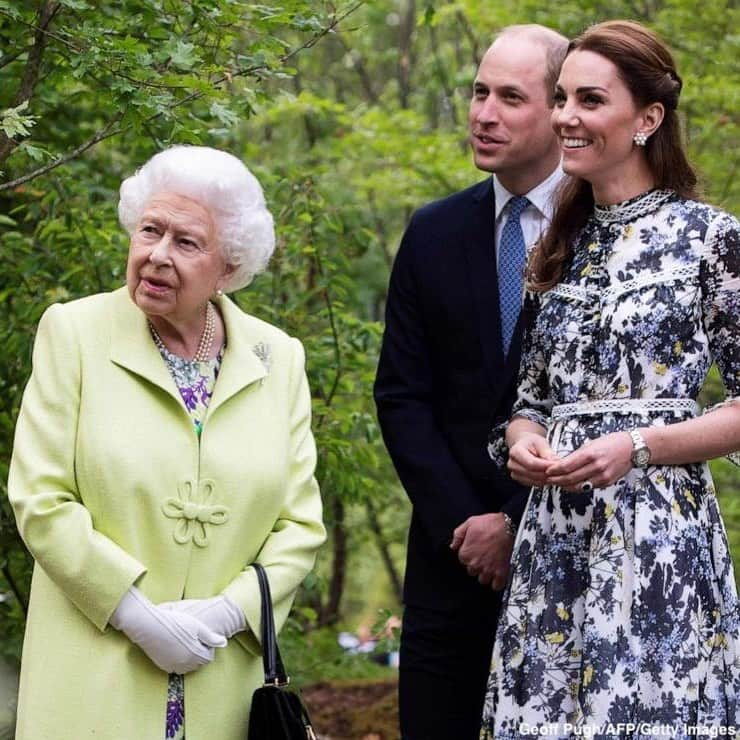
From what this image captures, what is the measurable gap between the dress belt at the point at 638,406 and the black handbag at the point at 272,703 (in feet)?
3.01

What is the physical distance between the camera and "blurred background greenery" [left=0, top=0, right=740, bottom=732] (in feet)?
14.2

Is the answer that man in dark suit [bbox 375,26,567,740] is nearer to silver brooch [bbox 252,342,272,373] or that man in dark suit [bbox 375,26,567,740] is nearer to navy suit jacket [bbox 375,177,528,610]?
navy suit jacket [bbox 375,177,528,610]

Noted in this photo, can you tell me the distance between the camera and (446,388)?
4141mm

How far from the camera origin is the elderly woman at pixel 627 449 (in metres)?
3.30

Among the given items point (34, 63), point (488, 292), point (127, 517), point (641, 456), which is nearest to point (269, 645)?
point (127, 517)

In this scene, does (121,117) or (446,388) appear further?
(121,117)

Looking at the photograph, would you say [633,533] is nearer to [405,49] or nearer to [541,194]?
[541,194]

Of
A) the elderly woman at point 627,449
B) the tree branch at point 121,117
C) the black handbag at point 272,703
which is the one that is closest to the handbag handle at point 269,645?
the black handbag at point 272,703

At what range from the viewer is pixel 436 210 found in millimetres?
4348

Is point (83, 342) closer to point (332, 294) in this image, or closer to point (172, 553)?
point (172, 553)

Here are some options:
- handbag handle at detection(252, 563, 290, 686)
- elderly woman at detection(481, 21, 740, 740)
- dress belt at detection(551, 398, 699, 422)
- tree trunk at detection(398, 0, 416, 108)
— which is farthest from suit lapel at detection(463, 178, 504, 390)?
tree trunk at detection(398, 0, 416, 108)

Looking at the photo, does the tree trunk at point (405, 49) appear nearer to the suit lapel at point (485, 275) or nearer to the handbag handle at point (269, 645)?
the suit lapel at point (485, 275)

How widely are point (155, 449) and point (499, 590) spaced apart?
1143mm

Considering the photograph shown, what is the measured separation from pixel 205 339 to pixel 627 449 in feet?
3.70
